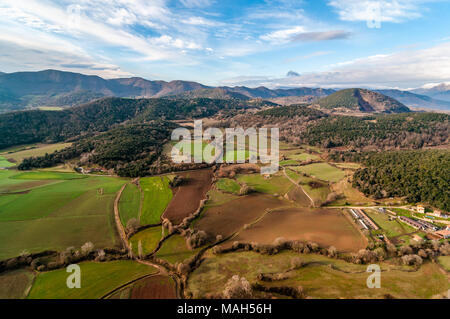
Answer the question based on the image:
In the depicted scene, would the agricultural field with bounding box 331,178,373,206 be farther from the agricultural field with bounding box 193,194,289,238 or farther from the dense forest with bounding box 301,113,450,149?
the dense forest with bounding box 301,113,450,149

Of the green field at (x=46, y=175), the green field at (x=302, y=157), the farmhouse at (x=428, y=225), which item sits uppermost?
the green field at (x=302, y=157)

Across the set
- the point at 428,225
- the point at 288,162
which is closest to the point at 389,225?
the point at 428,225

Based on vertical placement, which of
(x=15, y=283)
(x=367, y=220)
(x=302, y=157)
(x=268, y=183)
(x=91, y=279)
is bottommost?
(x=15, y=283)

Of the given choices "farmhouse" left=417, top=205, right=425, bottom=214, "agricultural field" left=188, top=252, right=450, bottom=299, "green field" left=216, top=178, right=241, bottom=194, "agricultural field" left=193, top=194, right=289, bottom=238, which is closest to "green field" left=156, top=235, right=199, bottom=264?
"agricultural field" left=188, top=252, right=450, bottom=299

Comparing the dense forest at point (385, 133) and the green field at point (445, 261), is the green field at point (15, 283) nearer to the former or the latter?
the green field at point (445, 261)

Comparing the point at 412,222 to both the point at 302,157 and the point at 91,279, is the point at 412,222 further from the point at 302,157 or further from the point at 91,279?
the point at 91,279

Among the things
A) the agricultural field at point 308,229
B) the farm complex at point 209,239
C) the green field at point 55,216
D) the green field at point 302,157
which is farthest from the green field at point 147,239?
the green field at point 302,157
